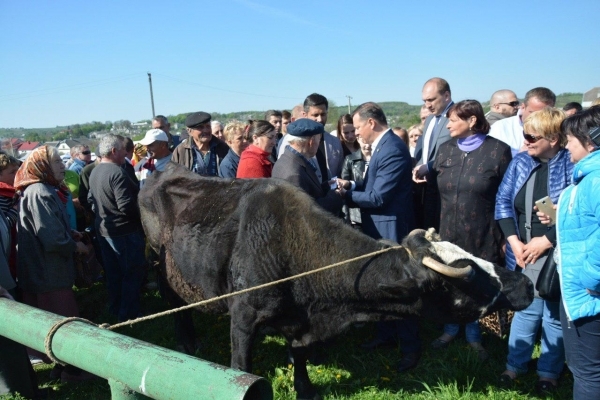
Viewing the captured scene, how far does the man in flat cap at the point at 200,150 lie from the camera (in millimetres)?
7082

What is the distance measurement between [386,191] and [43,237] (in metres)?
3.45

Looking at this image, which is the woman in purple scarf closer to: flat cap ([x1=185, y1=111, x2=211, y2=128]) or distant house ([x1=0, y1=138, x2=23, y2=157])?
flat cap ([x1=185, y1=111, x2=211, y2=128])

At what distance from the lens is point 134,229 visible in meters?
6.44

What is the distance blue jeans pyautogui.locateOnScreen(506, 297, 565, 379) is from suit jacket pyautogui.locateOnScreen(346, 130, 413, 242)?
138 cm

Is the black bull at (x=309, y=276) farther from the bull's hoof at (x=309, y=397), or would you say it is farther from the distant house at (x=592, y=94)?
the distant house at (x=592, y=94)

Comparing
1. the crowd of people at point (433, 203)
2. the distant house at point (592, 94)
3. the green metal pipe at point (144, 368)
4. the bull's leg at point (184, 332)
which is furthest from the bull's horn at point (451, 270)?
the distant house at point (592, 94)

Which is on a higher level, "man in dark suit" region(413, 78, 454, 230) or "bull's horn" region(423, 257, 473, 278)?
"man in dark suit" region(413, 78, 454, 230)

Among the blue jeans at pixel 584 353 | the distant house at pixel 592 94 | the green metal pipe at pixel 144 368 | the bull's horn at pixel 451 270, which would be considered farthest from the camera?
the distant house at pixel 592 94

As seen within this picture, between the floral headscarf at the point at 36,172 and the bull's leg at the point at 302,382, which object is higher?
the floral headscarf at the point at 36,172

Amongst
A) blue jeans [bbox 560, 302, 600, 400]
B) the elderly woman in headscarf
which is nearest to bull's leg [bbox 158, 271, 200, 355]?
the elderly woman in headscarf

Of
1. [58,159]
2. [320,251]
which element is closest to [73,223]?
[58,159]

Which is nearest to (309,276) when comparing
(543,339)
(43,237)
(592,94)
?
(543,339)

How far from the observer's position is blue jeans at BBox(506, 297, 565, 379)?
4.26m

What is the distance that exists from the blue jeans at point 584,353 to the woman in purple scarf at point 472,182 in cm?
159
